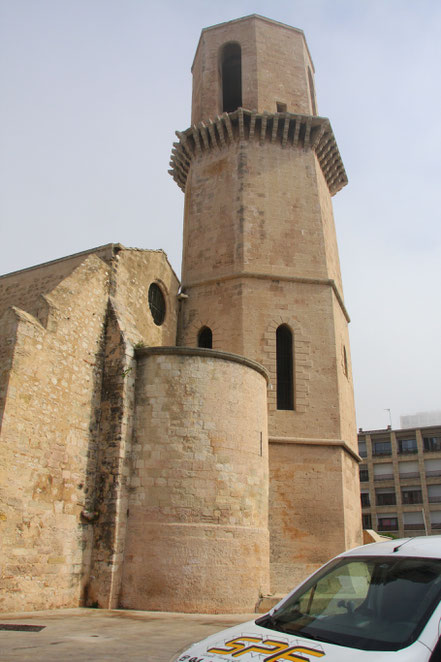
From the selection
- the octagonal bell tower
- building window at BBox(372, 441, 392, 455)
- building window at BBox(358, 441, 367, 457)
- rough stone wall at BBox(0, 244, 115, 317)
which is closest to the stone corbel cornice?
the octagonal bell tower

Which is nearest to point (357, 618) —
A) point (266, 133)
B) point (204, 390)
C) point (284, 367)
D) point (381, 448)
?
point (204, 390)

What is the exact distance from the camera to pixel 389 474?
4522 cm

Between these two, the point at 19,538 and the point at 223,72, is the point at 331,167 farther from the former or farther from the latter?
the point at 19,538

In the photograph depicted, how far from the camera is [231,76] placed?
19.2m

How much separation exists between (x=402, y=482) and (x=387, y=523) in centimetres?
347

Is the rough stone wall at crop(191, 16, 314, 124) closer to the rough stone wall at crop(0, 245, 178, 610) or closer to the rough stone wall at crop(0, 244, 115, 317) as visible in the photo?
the rough stone wall at crop(0, 244, 115, 317)

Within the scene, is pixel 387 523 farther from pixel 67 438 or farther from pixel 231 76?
pixel 67 438

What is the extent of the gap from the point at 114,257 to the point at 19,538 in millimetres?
6041

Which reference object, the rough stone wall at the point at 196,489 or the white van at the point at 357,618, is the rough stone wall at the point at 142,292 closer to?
the rough stone wall at the point at 196,489

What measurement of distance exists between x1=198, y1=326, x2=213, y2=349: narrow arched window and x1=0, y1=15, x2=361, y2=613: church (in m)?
0.07

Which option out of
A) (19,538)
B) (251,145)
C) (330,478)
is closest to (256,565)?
(330,478)

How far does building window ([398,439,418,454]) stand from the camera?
45.3m

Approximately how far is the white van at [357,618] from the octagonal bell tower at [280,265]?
9161 millimetres

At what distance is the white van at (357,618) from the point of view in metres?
2.58
